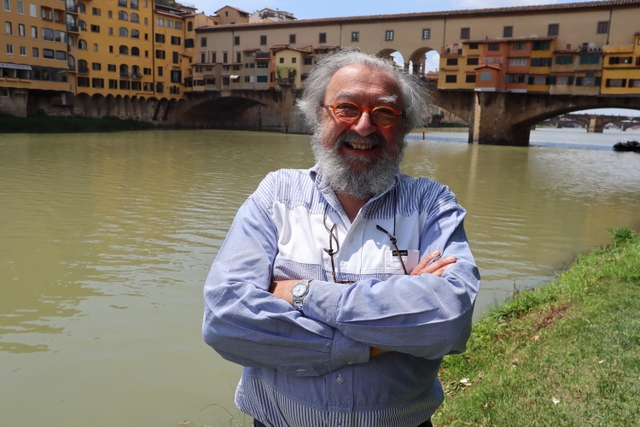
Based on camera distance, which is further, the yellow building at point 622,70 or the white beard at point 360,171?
the yellow building at point 622,70

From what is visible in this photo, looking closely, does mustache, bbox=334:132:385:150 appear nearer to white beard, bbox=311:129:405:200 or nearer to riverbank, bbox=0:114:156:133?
white beard, bbox=311:129:405:200

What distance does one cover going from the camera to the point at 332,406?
159 centimetres

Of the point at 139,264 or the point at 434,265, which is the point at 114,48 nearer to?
the point at 139,264

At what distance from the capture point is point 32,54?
39.7 metres

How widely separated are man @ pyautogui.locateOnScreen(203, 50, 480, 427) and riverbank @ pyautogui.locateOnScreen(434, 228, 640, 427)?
120cm


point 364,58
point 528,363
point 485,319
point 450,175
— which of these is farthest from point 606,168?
point 364,58

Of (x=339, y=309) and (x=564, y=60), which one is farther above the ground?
(x=564, y=60)

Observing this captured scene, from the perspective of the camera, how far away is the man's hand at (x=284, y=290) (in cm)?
164

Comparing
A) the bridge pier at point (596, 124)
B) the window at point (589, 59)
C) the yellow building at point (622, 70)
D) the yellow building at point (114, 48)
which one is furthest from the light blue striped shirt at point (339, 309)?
the bridge pier at point (596, 124)

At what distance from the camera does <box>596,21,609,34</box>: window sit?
Answer: 35766 mm

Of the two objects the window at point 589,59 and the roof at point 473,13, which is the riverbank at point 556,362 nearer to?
the window at point 589,59

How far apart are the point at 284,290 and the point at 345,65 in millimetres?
803

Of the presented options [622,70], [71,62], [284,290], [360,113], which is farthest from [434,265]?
[71,62]

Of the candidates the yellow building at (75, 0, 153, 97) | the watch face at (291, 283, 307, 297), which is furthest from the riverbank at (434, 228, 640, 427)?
the yellow building at (75, 0, 153, 97)
